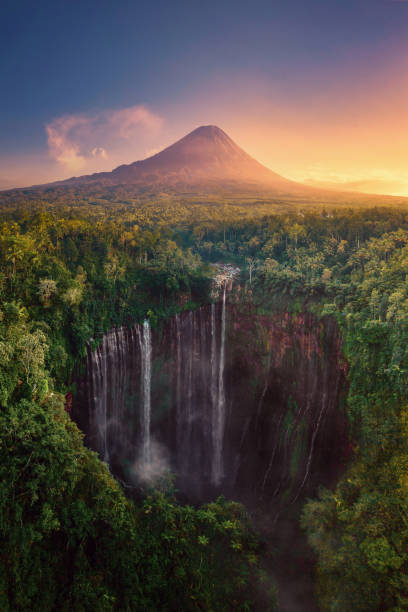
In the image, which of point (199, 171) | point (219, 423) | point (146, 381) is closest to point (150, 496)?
point (146, 381)

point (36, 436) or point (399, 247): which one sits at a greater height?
point (399, 247)

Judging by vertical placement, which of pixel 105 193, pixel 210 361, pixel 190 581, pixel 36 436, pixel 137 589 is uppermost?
pixel 105 193

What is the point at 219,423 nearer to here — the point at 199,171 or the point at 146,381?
the point at 146,381

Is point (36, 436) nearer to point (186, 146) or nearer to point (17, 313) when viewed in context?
point (17, 313)

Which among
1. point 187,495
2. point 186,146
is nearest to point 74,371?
point 187,495

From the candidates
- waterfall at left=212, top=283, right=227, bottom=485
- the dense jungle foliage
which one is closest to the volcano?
waterfall at left=212, top=283, right=227, bottom=485

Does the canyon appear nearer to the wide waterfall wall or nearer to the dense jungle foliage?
the wide waterfall wall

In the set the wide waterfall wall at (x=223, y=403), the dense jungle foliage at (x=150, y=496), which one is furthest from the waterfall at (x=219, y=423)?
the dense jungle foliage at (x=150, y=496)

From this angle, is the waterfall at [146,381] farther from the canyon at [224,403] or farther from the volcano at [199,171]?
the volcano at [199,171]
